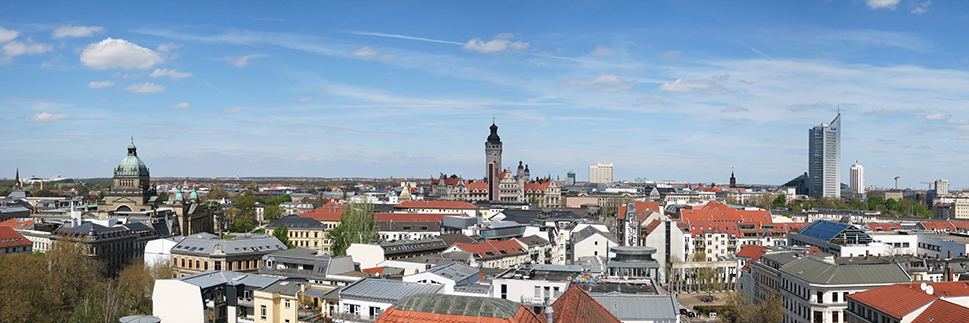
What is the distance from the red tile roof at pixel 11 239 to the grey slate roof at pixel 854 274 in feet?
284

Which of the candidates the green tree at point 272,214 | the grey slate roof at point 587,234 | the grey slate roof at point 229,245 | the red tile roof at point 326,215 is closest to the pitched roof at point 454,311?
the grey slate roof at point 229,245

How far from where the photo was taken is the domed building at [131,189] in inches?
4906

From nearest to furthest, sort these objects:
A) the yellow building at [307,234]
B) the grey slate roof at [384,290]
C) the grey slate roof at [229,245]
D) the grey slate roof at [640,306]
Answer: the grey slate roof at [640,306]
the grey slate roof at [384,290]
the grey slate roof at [229,245]
the yellow building at [307,234]

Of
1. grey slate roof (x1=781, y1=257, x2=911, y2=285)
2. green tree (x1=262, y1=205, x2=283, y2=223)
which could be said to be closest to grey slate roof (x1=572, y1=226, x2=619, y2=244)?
grey slate roof (x1=781, y1=257, x2=911, y2=285)

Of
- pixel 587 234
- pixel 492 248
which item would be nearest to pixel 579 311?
pixel 492 248

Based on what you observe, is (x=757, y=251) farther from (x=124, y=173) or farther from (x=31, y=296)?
(x=124, y=173)

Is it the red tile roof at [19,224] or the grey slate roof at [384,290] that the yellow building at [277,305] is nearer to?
the grey slate roof at [384,290]

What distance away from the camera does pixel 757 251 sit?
83250mm

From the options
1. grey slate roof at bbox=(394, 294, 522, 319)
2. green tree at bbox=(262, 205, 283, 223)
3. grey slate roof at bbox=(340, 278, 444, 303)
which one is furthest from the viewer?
green tree at bbox=(262, 205, 283, 223)

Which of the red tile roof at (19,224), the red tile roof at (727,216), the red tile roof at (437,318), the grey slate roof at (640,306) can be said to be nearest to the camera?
the red tile roof at (437,318)

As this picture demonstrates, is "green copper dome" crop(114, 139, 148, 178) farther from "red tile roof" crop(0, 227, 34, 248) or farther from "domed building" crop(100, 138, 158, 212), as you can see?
"red tile roof" crop(0, 227, 34, 248)

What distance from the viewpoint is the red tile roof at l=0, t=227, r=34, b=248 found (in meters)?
85.9

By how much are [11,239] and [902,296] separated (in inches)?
3677

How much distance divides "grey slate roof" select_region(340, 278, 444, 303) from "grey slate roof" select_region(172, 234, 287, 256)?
121 feet
